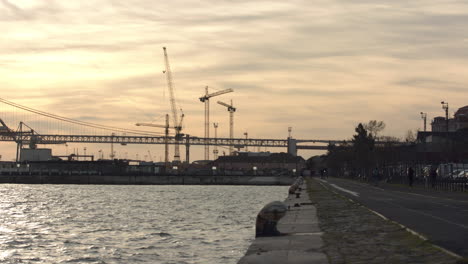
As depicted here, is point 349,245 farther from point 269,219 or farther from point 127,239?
point 127,239

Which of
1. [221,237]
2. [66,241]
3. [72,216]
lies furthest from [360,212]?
[72,216]

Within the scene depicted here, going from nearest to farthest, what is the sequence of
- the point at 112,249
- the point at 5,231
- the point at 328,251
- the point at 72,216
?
the point at 328,251 → the point at 112,249 → the point at 5,231 → the point at 72,216

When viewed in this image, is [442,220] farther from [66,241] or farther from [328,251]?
[66,241]

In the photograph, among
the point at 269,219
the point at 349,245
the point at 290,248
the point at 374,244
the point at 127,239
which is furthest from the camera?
the point at 127,239

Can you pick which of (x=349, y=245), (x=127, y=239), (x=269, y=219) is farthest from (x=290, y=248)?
(x=127, y=239)

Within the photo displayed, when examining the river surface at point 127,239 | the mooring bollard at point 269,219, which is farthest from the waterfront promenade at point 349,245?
the river surface at point 127,239

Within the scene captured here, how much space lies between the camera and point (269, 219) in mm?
25875

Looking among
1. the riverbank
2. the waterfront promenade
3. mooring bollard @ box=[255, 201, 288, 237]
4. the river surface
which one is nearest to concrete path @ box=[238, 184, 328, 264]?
the waterfront promenade

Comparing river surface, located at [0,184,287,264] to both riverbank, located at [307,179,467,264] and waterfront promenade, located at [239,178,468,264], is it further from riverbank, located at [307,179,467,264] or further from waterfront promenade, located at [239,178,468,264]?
riverbank, located at [307,179,467,264]

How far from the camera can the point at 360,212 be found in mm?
36156

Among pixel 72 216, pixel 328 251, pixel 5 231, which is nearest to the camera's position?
pixel 328 251

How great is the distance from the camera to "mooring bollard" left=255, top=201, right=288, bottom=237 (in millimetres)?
25438

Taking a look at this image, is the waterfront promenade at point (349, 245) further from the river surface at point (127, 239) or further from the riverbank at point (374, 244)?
the river surface at point (127, 239)

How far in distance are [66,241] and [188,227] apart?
31.3 feet
